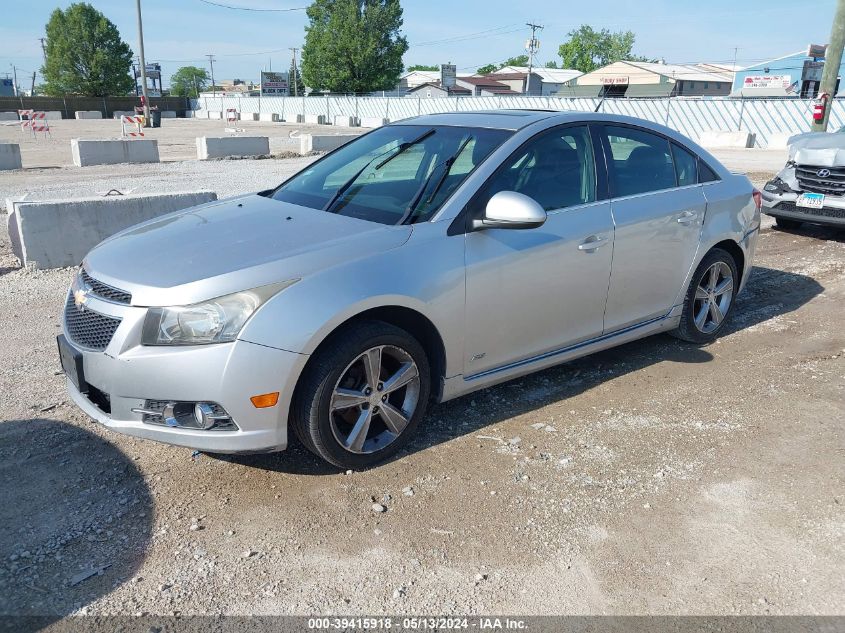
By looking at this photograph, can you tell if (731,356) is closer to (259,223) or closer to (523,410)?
(523,410)

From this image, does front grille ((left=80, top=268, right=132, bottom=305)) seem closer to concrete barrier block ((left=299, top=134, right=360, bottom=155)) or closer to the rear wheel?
the rear wheel

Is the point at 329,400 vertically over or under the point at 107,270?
under

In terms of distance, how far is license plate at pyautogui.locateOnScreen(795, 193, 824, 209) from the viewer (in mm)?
8703

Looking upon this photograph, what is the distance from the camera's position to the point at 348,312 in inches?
125

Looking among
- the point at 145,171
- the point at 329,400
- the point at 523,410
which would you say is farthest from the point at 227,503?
the point at 145,171

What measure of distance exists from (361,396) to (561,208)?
168cm

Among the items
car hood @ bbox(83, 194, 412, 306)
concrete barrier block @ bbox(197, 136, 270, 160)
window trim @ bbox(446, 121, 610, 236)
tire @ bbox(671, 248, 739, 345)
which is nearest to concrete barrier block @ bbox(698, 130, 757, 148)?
concrete barrier block @ bbox(197, 136, 270, 160)

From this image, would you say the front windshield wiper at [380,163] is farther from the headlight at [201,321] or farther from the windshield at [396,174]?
the headlight at [201,321]

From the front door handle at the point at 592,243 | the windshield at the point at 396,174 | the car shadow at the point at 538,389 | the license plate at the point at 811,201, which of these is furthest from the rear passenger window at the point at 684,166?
the license plate at the point at 811,201

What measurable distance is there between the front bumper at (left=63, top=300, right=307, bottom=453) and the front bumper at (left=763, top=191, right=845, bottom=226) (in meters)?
8.04

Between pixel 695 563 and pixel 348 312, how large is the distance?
182 cm

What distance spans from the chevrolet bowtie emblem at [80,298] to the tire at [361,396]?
3.73ft

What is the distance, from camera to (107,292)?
3.23m

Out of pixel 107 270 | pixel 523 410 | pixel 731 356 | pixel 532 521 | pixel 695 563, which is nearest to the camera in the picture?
pixel 695 563
